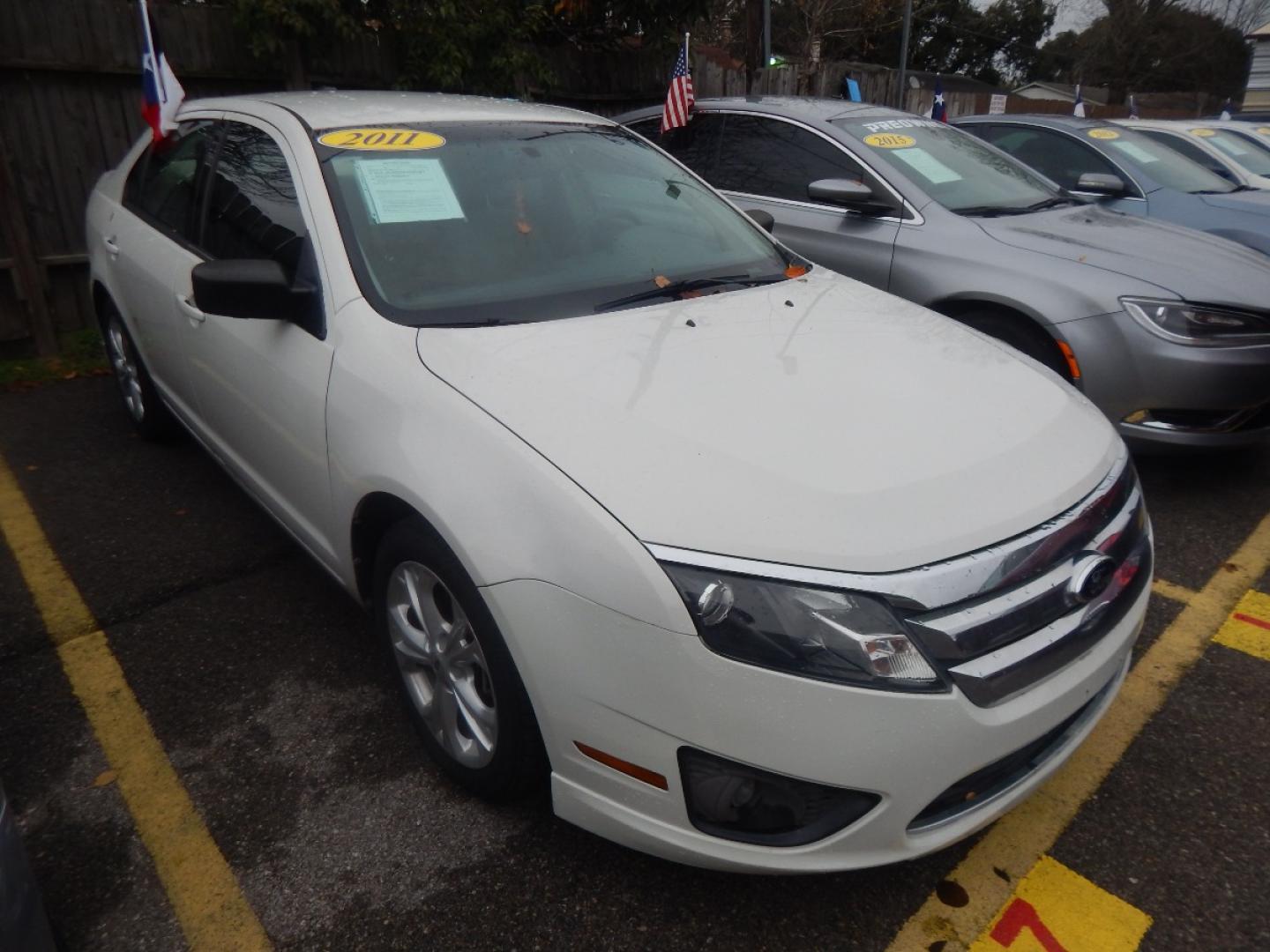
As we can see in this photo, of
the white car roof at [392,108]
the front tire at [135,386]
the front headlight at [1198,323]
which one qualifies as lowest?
the front tire at [135,386]

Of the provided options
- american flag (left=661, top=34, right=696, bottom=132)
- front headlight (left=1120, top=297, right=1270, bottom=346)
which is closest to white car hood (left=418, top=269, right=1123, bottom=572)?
front headlight (left=1120, top=297, right=1270, bottom=346)

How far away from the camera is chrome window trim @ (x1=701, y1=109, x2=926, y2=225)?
4289 millimetres

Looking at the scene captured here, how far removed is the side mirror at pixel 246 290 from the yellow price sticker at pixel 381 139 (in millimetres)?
528

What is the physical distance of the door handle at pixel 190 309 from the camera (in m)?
2.99

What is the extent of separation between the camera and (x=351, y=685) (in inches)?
106

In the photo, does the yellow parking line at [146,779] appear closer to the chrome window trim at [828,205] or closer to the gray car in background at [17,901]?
the gray car in background at [17,901]

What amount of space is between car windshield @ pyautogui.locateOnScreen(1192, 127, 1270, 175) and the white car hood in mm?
7806

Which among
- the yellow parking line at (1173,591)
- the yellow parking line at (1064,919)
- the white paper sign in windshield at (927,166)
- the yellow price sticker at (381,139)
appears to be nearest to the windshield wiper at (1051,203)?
the white paper sign in windshield at (927,166)

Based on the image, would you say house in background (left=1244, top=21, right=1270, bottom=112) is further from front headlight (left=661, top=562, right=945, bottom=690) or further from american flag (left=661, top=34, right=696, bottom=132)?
front headlight (left=661, top=562, right=945, bottom=690)

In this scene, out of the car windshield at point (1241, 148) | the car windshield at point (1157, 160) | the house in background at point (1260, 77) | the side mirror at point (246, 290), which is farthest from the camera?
the house in background at point (1260, 77)

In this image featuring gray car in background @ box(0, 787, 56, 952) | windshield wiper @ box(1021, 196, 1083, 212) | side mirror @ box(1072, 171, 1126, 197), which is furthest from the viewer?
side mirror @ box(1072, 171, 1126, 197)

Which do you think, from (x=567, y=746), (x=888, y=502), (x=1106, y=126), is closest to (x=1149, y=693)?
(x=888, y=502)

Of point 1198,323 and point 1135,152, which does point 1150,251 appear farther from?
point 1135,152

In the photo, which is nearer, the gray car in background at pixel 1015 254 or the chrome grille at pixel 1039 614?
the chrome grille at pixel 1039 614
